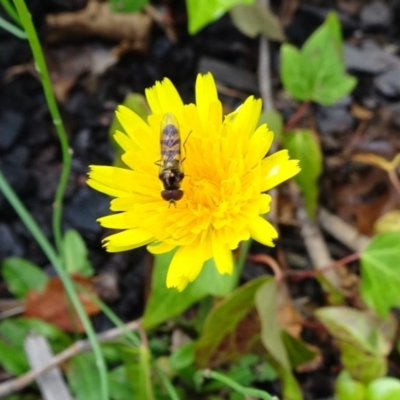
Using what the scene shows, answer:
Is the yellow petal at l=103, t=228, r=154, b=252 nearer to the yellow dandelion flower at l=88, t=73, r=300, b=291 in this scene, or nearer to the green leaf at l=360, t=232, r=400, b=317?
the yellow dandelion flower at l=88, t=73, r=300, b=291

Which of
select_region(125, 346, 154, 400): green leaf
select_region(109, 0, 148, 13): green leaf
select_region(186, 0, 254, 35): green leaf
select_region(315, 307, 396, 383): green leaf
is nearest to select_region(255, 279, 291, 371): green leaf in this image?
select_region(315, 307, 396, 383): green leaf

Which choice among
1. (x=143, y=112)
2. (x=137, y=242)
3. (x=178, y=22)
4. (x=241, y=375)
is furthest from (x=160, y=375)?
(x=178, y=22)

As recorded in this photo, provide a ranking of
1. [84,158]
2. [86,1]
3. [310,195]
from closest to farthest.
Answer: [310,195], [84,158], [86,1]

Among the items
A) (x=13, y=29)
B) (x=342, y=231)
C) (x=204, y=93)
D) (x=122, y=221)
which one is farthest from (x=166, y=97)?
(x=342, y=231)

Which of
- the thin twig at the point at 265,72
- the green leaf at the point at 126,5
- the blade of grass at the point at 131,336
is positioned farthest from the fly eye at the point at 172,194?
the thin twig at the point at 265,72

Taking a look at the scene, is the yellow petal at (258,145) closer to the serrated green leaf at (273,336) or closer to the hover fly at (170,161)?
the hover fly at (170,161)

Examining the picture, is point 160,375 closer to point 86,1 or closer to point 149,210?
point 149,210

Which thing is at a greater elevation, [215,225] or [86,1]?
[86,1]
